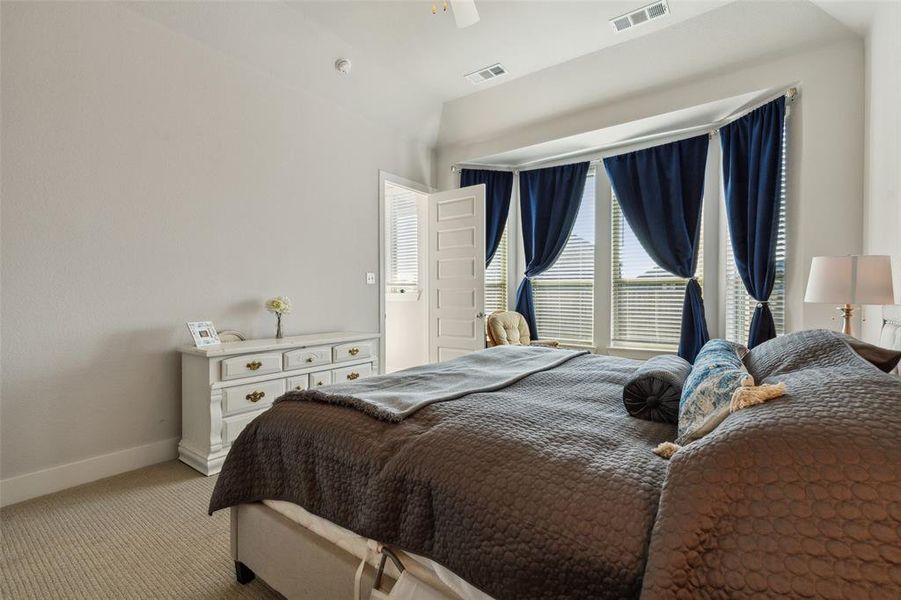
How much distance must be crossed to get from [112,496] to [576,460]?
8.49 feet

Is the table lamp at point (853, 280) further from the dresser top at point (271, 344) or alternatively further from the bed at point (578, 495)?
the dresser top at point (271, 344)

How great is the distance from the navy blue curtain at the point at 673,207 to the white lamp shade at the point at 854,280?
65.9 inches

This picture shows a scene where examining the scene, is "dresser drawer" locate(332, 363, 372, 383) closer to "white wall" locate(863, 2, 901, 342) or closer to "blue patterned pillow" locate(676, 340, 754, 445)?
"blue patterned pillow" locate(676, 340, 754, 445)

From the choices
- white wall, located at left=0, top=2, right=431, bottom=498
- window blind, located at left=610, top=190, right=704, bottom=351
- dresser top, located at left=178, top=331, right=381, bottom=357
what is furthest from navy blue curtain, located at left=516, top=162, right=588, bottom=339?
white wall, located at left=0, top=2, right=431, bottom=498

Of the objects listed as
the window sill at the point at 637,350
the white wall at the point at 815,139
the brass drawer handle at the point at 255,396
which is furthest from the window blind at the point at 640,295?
the brass drawer handle at the point at 255,396

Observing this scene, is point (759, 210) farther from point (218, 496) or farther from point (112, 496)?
point (112, 496)

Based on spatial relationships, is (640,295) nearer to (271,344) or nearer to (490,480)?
(271,344)

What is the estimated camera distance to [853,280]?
1.99 meters

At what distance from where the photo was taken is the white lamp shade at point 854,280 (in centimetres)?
191

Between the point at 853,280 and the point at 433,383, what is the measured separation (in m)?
2.05

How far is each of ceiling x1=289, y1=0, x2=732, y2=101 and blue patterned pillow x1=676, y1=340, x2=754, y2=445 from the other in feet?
9.14

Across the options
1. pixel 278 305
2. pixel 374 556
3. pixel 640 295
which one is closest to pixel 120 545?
pixel 374 556

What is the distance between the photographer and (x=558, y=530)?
863 millimetres

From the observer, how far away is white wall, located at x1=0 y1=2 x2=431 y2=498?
2.24 meters
